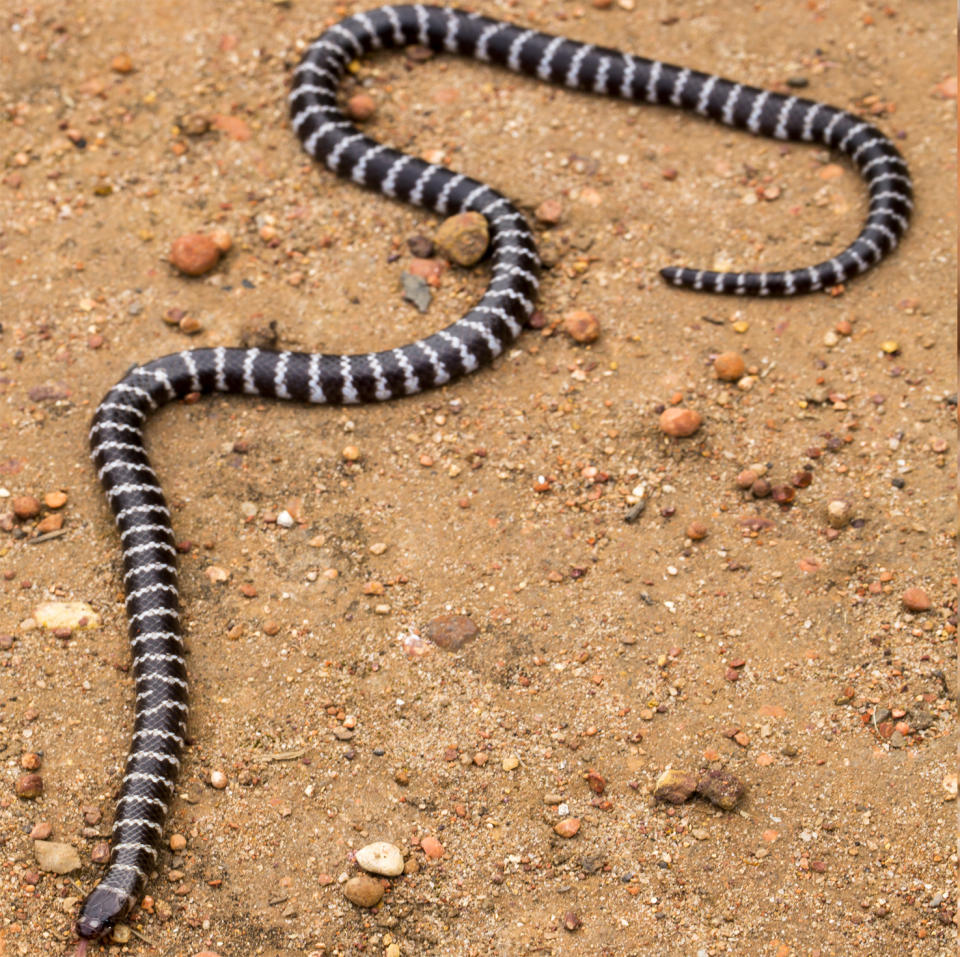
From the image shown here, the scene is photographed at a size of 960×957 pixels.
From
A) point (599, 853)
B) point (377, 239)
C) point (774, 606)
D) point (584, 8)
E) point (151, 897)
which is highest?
point (584, 8)

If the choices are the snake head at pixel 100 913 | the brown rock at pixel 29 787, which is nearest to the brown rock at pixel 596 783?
the snake head at pixel 100 913

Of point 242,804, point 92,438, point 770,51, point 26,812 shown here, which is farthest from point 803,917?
point 770,51

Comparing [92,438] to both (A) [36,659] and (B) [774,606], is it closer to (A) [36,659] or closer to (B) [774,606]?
(A) [36,659]

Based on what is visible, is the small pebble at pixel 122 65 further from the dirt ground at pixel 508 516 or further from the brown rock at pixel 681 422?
the brown rock at pixel 681 422

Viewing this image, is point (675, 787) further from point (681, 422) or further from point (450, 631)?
point (681, 422)

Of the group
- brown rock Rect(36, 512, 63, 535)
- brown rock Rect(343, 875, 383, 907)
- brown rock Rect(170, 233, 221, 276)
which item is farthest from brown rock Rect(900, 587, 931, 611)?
brown rock Rect(170, 233, 221, 276)

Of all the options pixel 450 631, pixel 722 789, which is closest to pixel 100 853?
pixel 450 631
